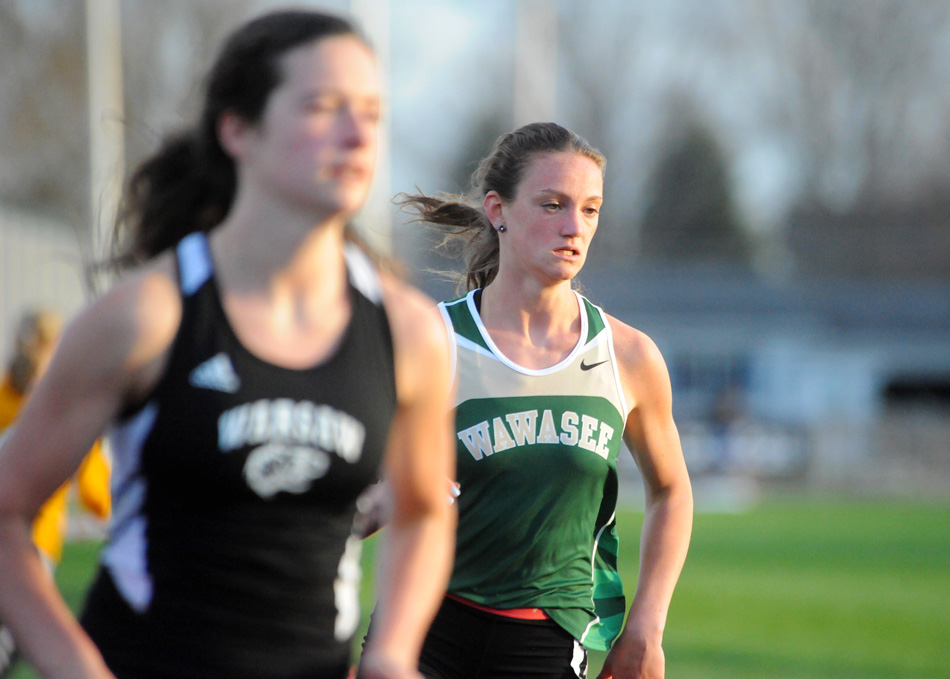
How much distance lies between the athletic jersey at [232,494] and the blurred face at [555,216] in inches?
65.2

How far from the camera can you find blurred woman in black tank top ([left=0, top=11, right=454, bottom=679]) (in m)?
2.18

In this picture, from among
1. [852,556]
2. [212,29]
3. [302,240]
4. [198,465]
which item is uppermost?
[212,29]

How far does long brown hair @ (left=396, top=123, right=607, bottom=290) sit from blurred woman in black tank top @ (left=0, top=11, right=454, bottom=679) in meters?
1.79

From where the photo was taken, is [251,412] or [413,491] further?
[413,491]

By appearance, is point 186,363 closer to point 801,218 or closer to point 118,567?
point 118,567

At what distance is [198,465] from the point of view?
7.29 ft

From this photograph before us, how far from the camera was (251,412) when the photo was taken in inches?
87.7

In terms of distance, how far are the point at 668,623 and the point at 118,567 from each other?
9485 millimetres

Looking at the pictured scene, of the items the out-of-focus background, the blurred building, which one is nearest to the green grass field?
the out-of-focus background

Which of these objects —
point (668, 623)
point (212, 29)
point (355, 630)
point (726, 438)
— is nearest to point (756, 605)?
point (668, 623)

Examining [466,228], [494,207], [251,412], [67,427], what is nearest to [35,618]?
[67,427]

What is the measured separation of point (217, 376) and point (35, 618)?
51 centimetres

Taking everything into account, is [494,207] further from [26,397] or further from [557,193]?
[26,397]

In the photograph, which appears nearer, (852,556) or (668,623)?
(668,623)
